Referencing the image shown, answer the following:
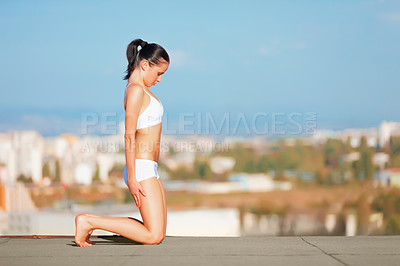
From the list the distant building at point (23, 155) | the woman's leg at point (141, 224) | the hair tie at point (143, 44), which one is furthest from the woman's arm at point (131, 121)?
the distant building at point (23, 155)

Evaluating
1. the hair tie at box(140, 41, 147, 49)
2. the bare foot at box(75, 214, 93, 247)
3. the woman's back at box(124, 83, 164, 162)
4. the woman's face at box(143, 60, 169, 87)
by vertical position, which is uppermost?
the hair tie at box(140, 41, 147, 49)

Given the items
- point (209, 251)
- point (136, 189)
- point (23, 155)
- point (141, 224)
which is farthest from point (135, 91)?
point (23, 155)

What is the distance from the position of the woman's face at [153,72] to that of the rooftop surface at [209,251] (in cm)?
104

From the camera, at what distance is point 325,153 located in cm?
1044

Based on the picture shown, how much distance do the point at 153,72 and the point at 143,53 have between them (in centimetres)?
14

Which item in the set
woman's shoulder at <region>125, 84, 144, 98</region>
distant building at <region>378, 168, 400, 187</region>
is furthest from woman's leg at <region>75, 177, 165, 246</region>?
distant building at <region>378, 168, 400, 187</region>

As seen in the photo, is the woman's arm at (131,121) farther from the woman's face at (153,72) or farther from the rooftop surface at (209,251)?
the rooftop surface at (209,251)

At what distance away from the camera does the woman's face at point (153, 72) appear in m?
3.55

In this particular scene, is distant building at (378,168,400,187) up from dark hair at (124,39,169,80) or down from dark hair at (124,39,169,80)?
down

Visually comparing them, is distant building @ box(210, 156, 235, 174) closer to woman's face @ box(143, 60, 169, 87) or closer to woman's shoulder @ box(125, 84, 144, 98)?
woman's face @ box(143, 60, 169, 87)

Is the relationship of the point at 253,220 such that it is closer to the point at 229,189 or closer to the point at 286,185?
the point at 229,189

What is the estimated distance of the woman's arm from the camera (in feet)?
10.9

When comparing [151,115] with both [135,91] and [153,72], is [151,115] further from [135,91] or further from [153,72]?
[153,72]

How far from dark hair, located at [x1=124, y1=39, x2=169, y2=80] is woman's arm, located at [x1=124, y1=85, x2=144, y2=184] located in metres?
0.21
